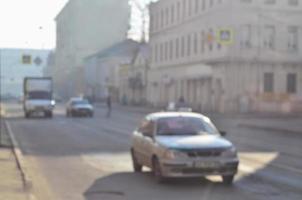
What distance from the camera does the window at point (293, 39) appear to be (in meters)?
67.2

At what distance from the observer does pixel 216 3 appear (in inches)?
2648

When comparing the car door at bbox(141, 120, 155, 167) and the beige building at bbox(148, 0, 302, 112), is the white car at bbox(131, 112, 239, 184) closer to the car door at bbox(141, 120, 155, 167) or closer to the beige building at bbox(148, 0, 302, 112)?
the car door at bbox(141, 120, 155, 167)

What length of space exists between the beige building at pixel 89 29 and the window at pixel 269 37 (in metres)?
84.8

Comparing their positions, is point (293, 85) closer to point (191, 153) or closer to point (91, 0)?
point (191, 153)

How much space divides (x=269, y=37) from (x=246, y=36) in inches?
92.9

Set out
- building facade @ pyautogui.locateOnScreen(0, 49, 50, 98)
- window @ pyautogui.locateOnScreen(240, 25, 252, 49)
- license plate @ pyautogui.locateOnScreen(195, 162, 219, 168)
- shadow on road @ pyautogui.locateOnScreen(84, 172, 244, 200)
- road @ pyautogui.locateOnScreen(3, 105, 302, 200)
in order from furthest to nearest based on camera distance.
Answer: building facade @ pyautogui.locateOnScreen(0, 49, 50, 98)
window @ pyautogui.locateOnScreen(240, 25, 252, 49)
license plate @ pyautogui.locateOnScreen(195, 162, 219, 168)
road @ pyautogui.locateOnScreen(3, 105, 302, 200)
shadow on road @ pyautogui.locateOnScreen(84, 172, 244, 200)

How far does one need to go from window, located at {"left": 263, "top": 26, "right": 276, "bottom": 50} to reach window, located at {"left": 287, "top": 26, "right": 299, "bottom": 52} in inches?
68.3

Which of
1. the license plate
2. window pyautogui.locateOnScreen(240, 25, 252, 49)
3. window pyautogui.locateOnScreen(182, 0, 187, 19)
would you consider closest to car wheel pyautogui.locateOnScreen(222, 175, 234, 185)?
the license plate

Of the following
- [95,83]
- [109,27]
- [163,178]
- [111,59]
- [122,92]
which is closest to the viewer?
[163,178]

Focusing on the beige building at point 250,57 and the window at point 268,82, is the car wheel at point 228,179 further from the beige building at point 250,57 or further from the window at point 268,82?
the window at point 268,82

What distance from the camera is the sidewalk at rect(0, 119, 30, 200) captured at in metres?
12.1

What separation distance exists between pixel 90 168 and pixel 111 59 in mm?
108223

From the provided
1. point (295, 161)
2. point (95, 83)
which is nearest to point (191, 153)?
point (295, 161)

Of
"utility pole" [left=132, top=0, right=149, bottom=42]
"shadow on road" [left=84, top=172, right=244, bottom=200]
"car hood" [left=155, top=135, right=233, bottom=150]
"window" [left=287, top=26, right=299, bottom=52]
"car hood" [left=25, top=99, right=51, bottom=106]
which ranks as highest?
"utility pole" [left=132, top=0, right=149, bottom=42]
